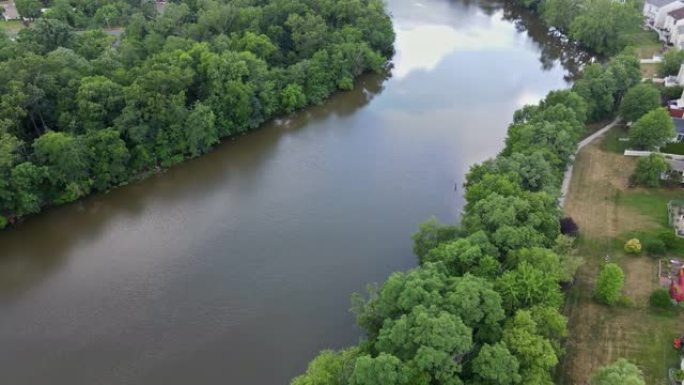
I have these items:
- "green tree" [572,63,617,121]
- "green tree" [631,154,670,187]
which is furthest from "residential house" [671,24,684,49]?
"green tree" [631,154,670,187]

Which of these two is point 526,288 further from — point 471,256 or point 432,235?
point 432,235

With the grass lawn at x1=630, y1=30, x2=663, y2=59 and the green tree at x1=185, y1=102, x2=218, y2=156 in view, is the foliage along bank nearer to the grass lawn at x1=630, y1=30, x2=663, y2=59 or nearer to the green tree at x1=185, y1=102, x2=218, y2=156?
the grass lawn at x1=630, y1=30, x2=663, y2=59

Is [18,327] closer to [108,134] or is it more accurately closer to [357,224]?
[108,134]

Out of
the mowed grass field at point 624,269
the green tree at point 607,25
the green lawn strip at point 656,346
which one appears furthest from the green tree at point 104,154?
the green tree at point 607,25

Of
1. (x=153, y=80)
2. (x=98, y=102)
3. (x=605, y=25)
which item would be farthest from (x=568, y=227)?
(x=605, y=25)

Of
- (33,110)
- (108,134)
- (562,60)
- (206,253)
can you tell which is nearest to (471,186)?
(206,253)

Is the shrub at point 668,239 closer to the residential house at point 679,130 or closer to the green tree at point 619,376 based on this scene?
the green tree at point 619,376
